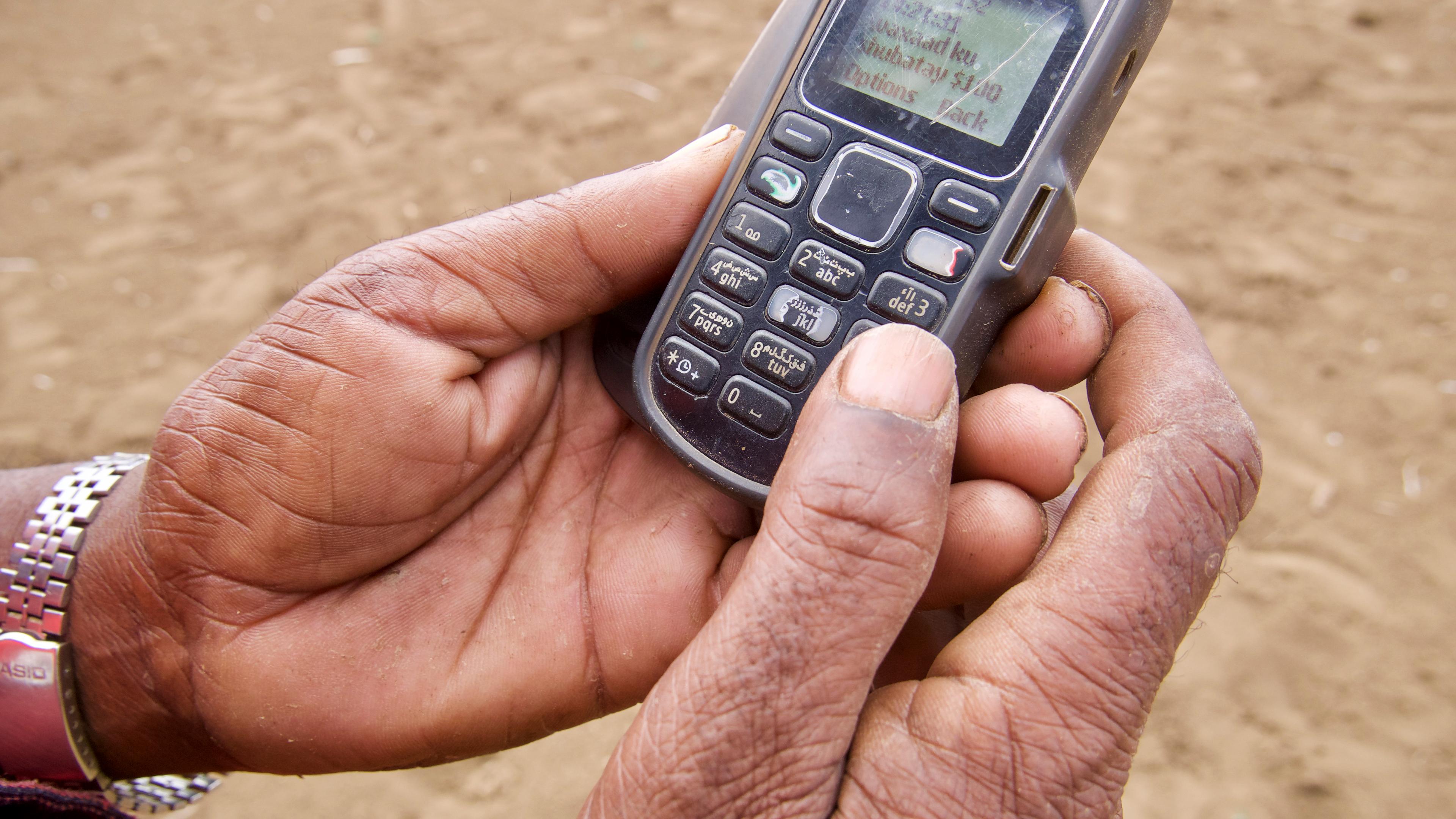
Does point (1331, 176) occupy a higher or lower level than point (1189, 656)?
higher

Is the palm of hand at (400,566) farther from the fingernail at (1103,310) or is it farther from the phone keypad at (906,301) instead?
the fingernail at (1103,310)

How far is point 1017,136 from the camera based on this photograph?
1188 millimetres

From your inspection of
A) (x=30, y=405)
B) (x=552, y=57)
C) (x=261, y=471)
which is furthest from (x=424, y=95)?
(x=261, y=471)

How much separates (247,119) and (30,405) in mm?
1253

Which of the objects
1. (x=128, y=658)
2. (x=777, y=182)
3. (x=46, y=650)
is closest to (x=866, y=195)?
(x=777, y=182)

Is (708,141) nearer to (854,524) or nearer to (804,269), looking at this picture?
(804,269)

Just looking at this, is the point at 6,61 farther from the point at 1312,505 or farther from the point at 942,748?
the point at 1312,505

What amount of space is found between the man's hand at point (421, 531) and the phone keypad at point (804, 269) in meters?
0.09

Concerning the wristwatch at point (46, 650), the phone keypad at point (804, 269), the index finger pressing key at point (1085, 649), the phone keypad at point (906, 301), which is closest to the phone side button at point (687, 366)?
the phone keypad at point (804, 269)

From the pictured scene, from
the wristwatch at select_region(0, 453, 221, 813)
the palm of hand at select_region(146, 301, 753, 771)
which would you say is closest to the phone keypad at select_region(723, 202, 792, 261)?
the palm of hand at select_region(146, 301, 753, 771)

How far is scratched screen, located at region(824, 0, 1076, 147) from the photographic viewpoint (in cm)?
119

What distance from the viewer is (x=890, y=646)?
3.20 ft

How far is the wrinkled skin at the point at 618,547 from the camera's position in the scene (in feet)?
3.04

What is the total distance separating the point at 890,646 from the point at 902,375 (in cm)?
28
